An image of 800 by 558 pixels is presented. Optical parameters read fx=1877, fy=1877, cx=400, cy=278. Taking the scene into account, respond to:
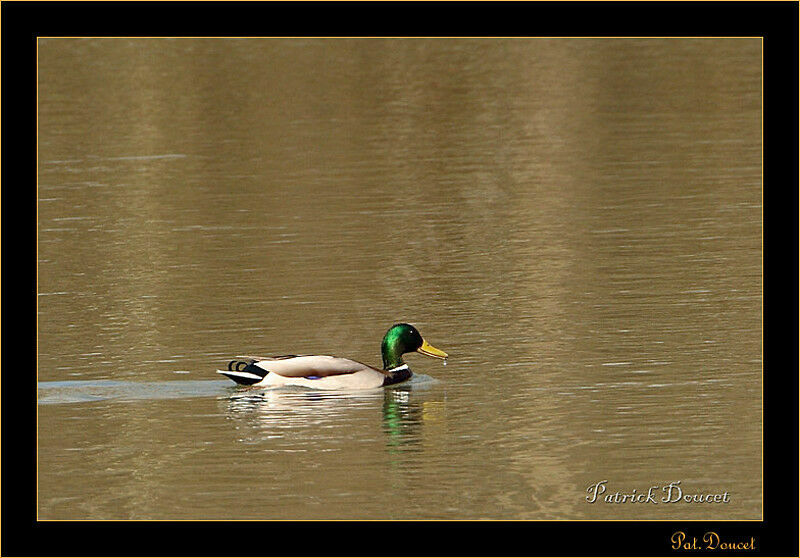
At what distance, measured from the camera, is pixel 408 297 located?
17.5m

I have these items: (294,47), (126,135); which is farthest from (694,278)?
(294,47)

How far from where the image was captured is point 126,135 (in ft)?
100.0

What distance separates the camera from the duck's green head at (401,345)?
14898 millimetres

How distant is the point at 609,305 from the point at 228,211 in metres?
7.22

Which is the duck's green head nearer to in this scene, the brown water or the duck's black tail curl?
the brown water

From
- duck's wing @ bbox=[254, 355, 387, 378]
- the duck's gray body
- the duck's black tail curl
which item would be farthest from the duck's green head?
the duck's black tail curl

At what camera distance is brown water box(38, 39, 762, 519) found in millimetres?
12047

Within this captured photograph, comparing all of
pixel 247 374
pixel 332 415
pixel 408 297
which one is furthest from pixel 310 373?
pixel 408 297

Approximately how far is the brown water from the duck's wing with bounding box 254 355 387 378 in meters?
0.19

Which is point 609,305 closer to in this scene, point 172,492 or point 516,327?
point 516,327

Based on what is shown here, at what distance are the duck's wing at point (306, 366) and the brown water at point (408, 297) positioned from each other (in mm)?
189

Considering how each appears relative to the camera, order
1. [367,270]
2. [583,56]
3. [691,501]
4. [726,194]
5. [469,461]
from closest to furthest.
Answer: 1. [691,501]
2. [469,461]
3. [367,270]
4. [726,194]
5. [583,56]

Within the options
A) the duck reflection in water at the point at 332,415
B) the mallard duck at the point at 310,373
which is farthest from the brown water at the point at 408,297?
the mallard duck at the point at 310,373

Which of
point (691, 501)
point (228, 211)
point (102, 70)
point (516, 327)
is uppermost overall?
point (102, 70)
